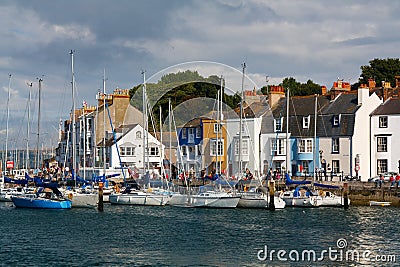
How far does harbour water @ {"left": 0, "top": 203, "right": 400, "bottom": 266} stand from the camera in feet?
108

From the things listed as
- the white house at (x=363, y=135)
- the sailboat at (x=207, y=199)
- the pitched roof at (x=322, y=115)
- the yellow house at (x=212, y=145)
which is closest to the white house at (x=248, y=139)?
the yellow house at (x=212, y=145)

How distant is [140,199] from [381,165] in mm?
25834

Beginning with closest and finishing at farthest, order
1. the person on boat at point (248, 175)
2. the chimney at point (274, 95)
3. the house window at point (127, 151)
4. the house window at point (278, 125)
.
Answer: the person on boat at point (248, 175) → the house window at point (278, 125) → the chimney at point (274, 95) → the house window at point (127, 151)

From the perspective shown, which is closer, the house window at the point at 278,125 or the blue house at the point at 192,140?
the blue house at the point at 192,140

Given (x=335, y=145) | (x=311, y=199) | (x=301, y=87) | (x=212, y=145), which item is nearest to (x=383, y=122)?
(x=335, y=145)

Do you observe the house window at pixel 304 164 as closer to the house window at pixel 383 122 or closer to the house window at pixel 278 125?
the house window at pixel 278 125

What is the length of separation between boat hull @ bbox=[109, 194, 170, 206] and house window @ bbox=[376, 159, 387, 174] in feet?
80.0

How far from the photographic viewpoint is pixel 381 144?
71312mm

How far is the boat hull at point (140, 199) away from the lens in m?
56.9

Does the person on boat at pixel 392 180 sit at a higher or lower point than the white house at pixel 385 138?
lower

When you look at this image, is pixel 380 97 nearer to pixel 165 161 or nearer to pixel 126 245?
pixel 165 161

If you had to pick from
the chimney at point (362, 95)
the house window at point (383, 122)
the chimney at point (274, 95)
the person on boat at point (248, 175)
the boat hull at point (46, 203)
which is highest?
the chimney at point (274, 95)

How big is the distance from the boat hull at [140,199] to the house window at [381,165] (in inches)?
959

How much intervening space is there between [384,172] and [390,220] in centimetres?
2364
